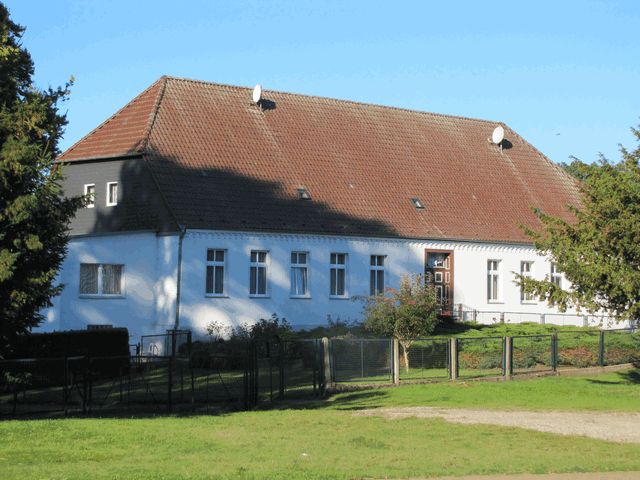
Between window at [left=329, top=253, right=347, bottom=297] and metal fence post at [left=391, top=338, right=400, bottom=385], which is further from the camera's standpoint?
window at [left=329, top=253, right=347, bottom=297]

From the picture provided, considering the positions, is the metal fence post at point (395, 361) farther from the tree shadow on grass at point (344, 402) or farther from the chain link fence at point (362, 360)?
the tree shadow on grass at point (344, 402)

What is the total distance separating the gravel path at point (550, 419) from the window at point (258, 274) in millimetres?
17325

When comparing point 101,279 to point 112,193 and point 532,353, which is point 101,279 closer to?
→ point 112,193

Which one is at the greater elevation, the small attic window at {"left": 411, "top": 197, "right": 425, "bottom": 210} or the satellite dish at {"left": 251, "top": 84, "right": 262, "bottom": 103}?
the satellite dish at {"left": 251, "top": 84, "right": 262, "bottom": 103}

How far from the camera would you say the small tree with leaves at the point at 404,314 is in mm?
35094

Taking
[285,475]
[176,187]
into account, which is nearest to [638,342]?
[176,187]

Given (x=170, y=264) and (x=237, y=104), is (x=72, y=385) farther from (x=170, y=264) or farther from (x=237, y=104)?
(x=237, y=104)

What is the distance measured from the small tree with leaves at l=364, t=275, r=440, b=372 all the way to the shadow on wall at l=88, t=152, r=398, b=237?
787 cm

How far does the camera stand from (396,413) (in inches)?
954

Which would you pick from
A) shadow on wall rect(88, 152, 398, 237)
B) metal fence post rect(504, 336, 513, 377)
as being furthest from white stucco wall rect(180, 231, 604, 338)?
metal fence post rect(504, 336, 513, 377)

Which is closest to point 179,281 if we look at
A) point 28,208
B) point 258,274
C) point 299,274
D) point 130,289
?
point 130,289

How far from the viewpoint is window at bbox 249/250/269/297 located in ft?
139

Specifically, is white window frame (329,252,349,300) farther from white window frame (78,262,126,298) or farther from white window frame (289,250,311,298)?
white window frame (78,262,126,298)

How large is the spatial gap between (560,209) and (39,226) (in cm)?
3576
